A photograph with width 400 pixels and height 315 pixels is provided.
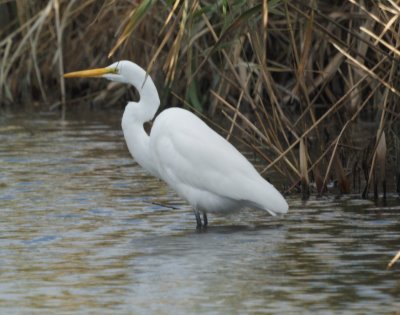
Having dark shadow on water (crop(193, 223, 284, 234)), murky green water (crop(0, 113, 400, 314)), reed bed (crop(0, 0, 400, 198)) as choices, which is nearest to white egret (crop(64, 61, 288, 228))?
dark shadow on water (crop(193, 223, 284, 234))

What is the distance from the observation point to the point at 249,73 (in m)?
10.8

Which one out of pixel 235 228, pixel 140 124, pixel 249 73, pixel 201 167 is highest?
pixel 249 73

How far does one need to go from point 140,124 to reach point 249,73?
7.16 ft

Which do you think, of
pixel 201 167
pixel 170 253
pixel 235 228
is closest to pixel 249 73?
pixel 201 167

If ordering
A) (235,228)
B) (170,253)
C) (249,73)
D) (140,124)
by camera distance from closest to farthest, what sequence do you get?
(170,253)
(235,228)
(140,124)
(249,73)

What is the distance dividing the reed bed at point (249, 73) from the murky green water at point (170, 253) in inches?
22.9

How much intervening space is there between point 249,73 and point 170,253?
12.6 feet

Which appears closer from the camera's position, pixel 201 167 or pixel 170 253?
pixel 170 253

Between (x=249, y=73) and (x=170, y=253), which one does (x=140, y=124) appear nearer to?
(x=170, y=253)

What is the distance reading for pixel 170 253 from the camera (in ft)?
23.7

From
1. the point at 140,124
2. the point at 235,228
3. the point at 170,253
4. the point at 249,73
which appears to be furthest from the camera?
the point at 249,73

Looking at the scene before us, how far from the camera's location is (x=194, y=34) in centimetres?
1402

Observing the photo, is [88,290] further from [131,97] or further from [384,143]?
[131,97]

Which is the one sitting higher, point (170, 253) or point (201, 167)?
point (201, 167)
